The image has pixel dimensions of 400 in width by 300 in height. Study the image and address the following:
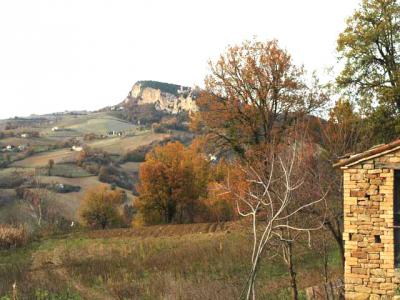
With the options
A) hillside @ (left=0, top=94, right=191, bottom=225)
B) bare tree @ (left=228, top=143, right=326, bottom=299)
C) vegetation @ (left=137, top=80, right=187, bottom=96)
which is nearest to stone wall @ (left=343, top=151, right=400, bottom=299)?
bare tree @ (left=228, top=143, right=326, bottom=299)

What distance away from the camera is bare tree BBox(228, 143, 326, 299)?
21.9ft

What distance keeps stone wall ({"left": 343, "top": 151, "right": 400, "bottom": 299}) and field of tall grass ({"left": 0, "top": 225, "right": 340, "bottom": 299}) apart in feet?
9.30

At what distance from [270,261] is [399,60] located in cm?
1170

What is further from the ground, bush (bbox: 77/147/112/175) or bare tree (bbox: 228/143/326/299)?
bare tree (bbox: 228/143/326/299)

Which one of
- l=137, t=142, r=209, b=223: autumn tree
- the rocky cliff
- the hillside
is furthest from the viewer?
the rocky cliff

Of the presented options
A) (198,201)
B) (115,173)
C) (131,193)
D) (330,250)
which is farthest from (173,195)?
(115,173)

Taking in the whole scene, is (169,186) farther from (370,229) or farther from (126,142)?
(126,142)

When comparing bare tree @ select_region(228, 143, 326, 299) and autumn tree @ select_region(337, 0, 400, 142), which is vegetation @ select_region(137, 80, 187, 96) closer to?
autumn tree @ select_region(337, 0, 400, 142)

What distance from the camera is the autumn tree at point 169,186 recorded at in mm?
33219

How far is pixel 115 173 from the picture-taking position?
68688 millimetres

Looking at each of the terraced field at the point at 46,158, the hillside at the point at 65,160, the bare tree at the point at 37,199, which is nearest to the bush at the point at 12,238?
the hillside at the point at 65,160

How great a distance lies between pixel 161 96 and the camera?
173375 mm

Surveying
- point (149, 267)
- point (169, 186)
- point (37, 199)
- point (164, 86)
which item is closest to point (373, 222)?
point (149, 267)

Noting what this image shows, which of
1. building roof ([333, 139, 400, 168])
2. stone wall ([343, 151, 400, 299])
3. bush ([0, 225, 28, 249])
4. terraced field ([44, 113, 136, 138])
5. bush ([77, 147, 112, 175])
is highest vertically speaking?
terraced field ([44, 113, 136, 138])
